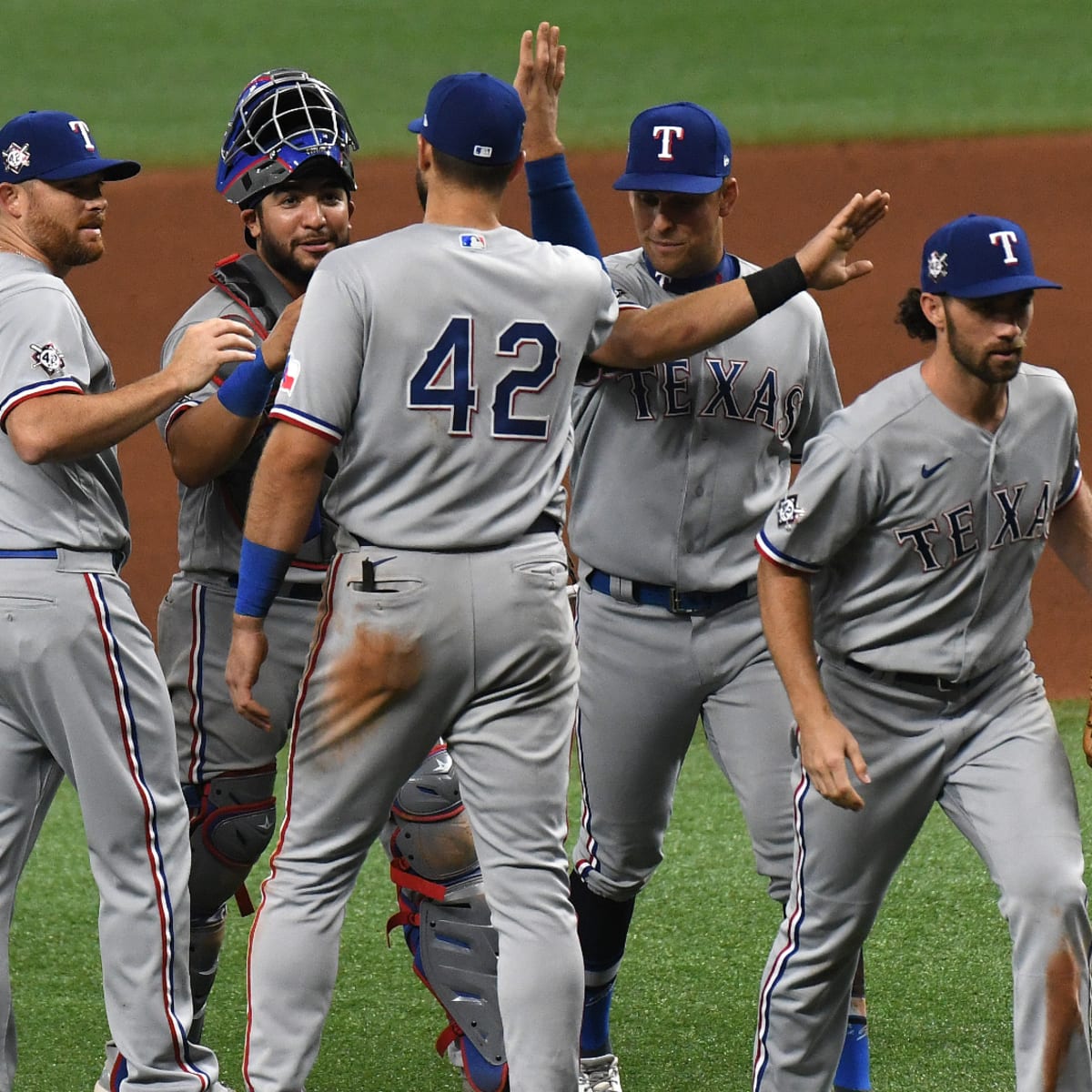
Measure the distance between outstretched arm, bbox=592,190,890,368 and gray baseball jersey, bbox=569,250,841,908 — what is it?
0.23 metres

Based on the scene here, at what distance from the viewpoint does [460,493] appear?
123 inches

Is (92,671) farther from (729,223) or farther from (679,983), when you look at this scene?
(729,223)

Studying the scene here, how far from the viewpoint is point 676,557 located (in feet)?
12.3

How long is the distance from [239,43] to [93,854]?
43.1 ft

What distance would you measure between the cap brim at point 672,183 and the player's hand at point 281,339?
2.44 feet

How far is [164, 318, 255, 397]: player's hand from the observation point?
329cm

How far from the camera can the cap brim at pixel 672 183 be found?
365 cm

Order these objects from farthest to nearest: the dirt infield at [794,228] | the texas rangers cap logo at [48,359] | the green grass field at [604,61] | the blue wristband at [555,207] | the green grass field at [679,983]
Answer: the green grass field at [604,61], the dirt infield at [794,228], the green grass field at [679,983], the blue wristband at [555,207], the texas rangers cap logo at [48,359]

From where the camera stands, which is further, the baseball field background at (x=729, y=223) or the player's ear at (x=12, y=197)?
the baseball field background at (x=729, y=223)

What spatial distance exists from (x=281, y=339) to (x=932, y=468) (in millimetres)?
1173

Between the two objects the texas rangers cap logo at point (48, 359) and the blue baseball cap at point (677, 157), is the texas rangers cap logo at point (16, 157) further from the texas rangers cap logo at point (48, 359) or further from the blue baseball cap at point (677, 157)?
the blue baseball cap at point (677, 157)

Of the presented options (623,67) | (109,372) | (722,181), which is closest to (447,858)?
(109,372)

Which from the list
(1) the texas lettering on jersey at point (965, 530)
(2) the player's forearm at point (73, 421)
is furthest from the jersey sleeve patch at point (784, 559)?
(2) the player's forearm at point (73, 421)

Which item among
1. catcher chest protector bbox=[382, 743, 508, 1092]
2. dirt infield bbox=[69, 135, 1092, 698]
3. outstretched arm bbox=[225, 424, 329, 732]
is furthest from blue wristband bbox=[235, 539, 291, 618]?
dirt infield bbox=[69, 135, 1092, 698]
